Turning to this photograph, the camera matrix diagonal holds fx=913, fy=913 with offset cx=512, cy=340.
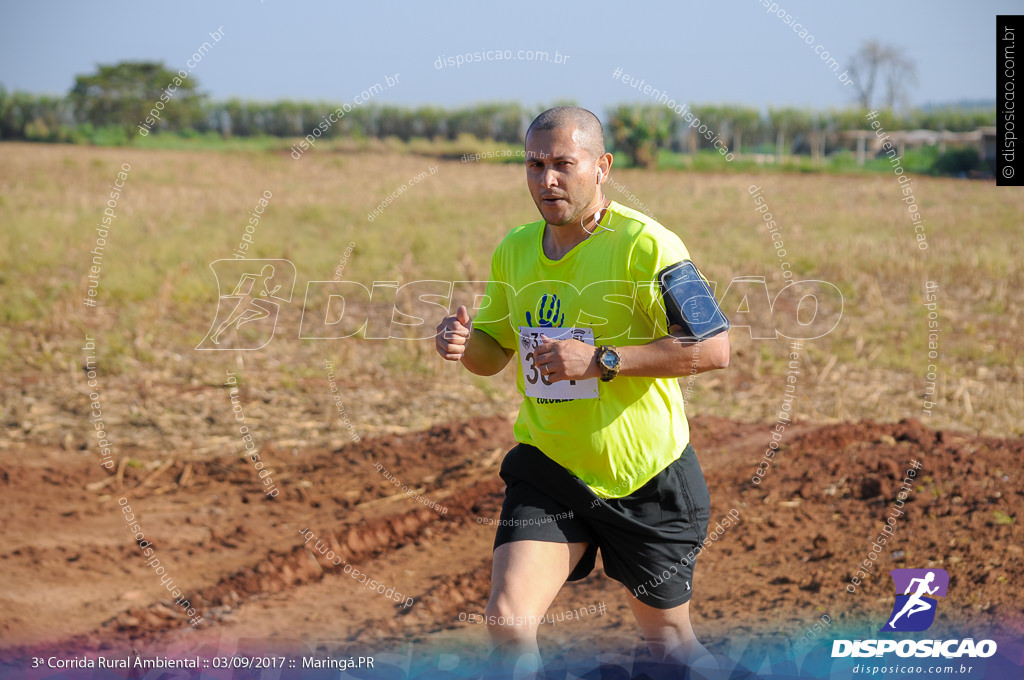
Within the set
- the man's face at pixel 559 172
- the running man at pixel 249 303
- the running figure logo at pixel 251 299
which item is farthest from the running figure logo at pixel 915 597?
the running man at pixel 249 303

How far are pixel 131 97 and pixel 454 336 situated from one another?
41.4 meters

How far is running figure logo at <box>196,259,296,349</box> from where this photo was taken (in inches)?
367

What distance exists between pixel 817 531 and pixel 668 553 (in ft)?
8.07

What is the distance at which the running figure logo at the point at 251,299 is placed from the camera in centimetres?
932

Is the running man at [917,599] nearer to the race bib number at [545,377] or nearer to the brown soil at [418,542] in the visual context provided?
the brown soil at [418,542]

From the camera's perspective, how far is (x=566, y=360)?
2.62 m

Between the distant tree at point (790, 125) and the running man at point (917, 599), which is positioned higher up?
the distant tree at point (790, 125)

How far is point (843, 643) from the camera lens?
390 cm

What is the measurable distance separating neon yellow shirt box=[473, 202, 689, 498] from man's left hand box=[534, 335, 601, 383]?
0.19m

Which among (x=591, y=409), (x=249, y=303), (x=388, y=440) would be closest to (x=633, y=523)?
(x=591, y=409)

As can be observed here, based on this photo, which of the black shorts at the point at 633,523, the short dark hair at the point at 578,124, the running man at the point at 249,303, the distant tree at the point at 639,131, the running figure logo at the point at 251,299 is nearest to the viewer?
the short dark hair at the point at 578,124

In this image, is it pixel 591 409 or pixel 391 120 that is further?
pixel 391 120

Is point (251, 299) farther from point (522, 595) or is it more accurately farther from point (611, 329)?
point (522, 595)

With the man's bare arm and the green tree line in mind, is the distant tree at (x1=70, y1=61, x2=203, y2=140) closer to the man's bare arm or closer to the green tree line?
the green tree line
